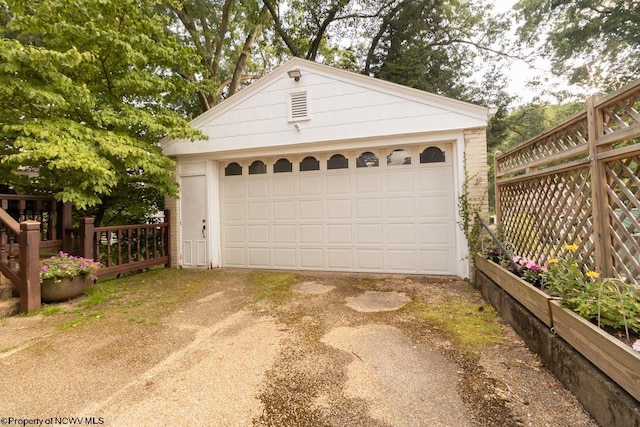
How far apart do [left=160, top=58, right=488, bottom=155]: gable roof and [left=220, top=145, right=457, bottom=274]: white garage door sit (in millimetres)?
519

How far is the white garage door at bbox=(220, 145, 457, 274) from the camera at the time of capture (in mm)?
5250

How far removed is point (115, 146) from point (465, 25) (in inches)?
491

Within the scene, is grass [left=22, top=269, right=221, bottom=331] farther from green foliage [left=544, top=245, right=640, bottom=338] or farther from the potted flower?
green foliage [left=544, top=245, right=640, bottom=338]

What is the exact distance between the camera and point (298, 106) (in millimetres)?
5562

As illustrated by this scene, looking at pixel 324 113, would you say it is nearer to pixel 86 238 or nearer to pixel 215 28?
pixel 86 238

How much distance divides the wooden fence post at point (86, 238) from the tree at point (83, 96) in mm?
340

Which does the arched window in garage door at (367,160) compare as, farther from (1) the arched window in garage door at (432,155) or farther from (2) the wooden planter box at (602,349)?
(2) the wooden planter box at (602,349)

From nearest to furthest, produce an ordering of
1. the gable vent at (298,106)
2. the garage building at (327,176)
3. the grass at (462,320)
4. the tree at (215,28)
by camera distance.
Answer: the grass at (462,320), the garage building at (327,176), the gable vent at (298,106), the tree at (215,28)

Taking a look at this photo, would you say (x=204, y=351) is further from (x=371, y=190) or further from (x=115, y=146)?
(x=371, y=190)

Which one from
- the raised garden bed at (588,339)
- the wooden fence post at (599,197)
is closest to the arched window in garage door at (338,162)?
the raised garden bed at (588,339)

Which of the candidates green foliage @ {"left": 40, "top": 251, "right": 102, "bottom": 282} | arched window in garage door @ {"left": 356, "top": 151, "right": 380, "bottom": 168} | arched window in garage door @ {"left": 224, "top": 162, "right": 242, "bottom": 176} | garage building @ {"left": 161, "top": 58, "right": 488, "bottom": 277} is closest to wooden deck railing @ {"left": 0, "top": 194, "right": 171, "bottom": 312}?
green foliage @ {"left": 40, "top": 251, "right": 102, "bottom": 282}

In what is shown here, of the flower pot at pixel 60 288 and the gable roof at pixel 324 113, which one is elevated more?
the gable roof at pixel 324 113

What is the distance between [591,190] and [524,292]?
1013 millimetres

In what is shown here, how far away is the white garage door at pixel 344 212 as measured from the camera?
5.25 meters
